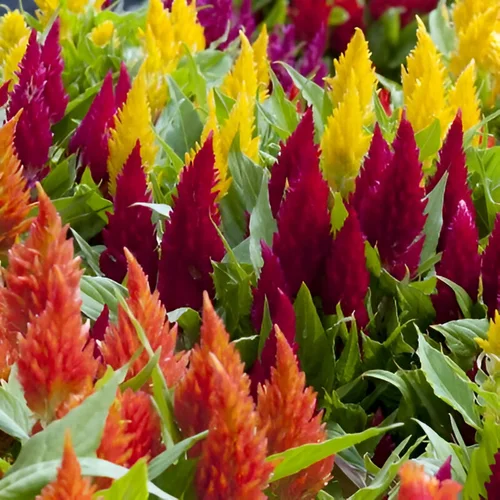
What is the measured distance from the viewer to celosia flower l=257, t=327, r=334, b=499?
0.66 meters

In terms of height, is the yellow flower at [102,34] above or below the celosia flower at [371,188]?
above

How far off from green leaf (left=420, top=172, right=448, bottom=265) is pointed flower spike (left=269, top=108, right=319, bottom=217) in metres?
0.18

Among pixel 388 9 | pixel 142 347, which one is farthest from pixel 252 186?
pixel 388 9

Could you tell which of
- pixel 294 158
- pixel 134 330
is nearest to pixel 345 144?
pixel 294 158

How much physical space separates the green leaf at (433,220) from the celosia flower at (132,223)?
0.38 m

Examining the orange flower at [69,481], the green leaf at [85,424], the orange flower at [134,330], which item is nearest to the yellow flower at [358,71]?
the orange flower at [134,330]

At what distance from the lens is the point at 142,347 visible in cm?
67

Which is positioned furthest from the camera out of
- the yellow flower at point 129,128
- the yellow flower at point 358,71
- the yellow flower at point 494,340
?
the yellow flower at point 358,71

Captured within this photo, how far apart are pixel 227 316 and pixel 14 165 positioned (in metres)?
0.33

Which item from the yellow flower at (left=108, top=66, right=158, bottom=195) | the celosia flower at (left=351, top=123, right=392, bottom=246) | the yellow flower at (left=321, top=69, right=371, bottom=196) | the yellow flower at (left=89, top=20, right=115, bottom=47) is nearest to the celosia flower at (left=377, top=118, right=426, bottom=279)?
the celosia flower at (left=351, top=123, right=392, bottom=246)

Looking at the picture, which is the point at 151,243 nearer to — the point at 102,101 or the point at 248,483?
the point at 102,101

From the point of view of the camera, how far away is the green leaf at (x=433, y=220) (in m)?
1.14

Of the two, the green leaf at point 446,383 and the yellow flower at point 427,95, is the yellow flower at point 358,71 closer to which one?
the yellow flower at point 427,95

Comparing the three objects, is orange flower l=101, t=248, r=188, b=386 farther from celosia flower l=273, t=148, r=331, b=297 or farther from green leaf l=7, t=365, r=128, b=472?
celosia flower l=273, t=148, r=331, b=297
